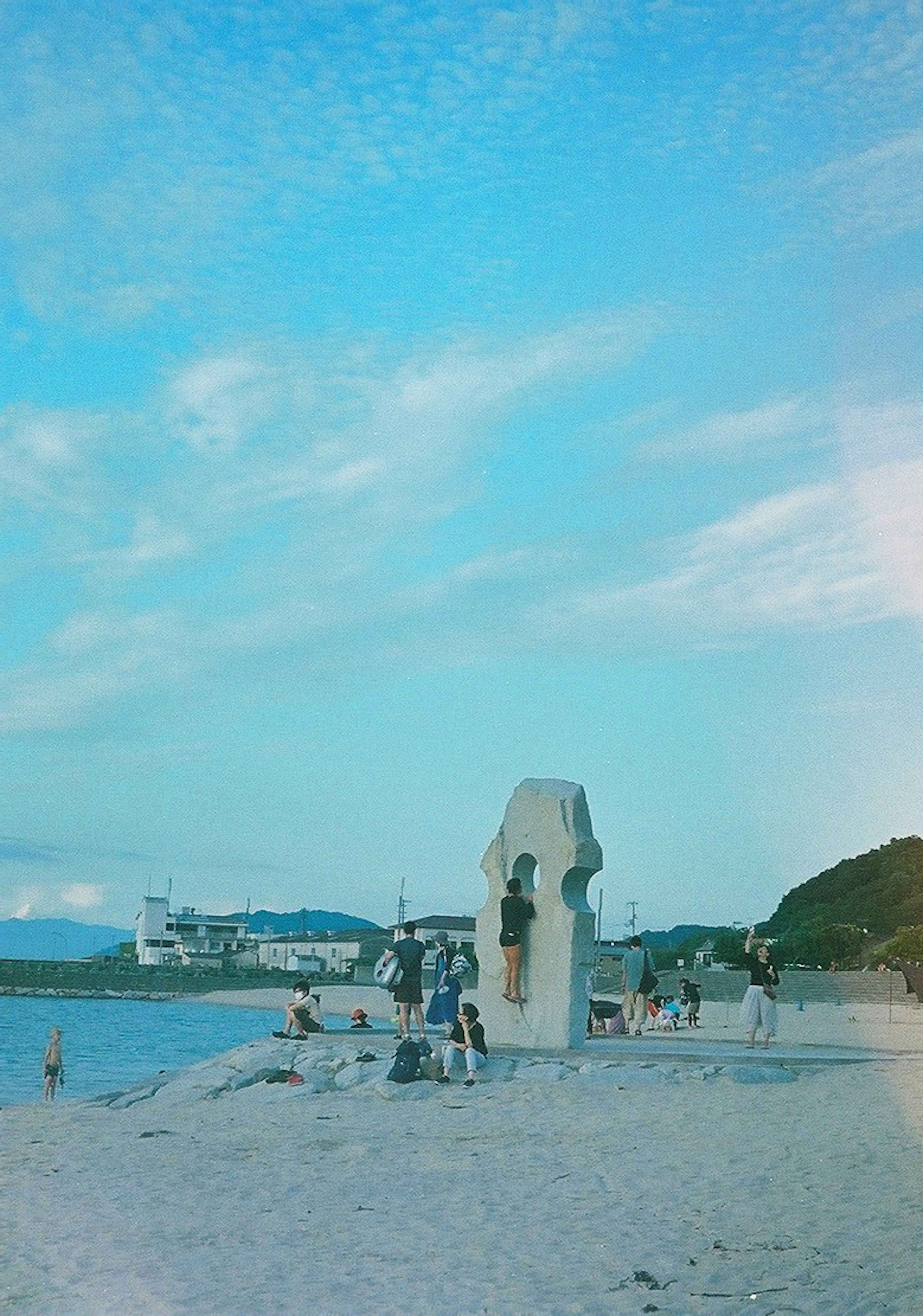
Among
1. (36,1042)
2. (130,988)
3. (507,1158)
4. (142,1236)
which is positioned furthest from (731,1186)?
(130,988)

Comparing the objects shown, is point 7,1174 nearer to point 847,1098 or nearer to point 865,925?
point 847,1098

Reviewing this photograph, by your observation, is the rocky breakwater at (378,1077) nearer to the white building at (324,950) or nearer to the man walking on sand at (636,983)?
the man walking on sand at (636,983)

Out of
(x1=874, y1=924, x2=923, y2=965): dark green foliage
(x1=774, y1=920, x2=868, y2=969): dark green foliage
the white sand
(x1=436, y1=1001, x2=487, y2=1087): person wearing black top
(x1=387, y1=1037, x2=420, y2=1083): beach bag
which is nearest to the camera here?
the white sand

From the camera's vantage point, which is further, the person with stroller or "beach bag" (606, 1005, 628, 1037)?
the person with stroller

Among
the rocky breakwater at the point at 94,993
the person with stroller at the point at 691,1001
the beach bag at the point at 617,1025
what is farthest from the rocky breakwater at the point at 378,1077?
the rocky breakwater at the point at 94,993

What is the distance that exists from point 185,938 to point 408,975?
137119 millimetres

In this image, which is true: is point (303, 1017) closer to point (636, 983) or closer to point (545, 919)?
point (545, 919)

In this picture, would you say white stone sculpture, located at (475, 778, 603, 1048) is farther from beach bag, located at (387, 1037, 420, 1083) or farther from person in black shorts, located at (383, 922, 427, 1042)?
beach bag, located at (387, 1037, 420, 1083)

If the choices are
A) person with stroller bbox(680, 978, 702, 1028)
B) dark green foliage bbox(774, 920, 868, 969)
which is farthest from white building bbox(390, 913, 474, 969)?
person with stroller bbox(680, 978, 702, 1028)

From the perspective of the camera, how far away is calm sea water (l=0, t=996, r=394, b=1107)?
33.8 m

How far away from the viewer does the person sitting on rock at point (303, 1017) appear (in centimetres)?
1981

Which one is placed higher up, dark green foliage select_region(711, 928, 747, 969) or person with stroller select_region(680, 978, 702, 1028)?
dark green foliage select_region(711, 928, 747, 969)

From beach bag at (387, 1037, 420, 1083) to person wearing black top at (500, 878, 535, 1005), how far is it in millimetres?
2045

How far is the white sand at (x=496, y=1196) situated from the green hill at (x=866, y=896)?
216 feet
